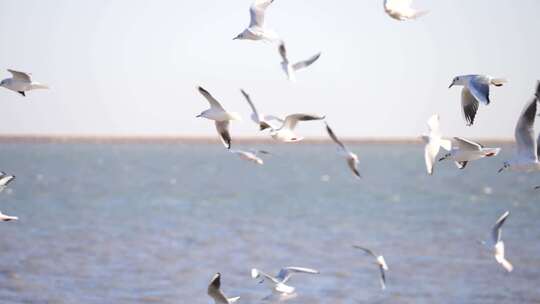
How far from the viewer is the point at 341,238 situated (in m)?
30.6

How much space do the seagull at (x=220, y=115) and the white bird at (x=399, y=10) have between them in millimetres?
2370

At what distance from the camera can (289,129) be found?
11773 millimetres

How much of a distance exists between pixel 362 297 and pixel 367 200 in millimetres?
35615

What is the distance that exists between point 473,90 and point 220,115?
3327mm

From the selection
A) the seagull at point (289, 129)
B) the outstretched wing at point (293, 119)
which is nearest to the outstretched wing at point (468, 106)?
the seagull at point (289, 129)

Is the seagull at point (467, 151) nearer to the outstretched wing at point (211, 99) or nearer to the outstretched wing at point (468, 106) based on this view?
the outstretched wing at point (468, 106)

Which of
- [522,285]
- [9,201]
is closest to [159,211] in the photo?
[9,201]

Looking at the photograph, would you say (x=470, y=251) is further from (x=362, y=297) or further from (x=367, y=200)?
(x=367, y=200)

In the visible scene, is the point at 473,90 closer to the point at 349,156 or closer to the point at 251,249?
the point at 349,156

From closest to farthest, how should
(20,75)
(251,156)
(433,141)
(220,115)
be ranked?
1. (433,141)
2. (220,115)
3. (20,75)
4. (251,156)

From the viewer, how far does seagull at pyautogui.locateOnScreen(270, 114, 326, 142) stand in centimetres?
1162

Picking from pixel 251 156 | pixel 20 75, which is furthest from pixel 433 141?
pixel 20 75

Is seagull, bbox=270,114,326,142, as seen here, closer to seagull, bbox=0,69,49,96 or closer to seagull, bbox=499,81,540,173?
seagull, bbox=499,81,540,173

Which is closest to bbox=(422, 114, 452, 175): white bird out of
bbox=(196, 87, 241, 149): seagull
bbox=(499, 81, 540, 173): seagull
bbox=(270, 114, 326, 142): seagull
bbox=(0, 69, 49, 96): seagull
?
bbox=(499, 81, 540, 173): seagull
